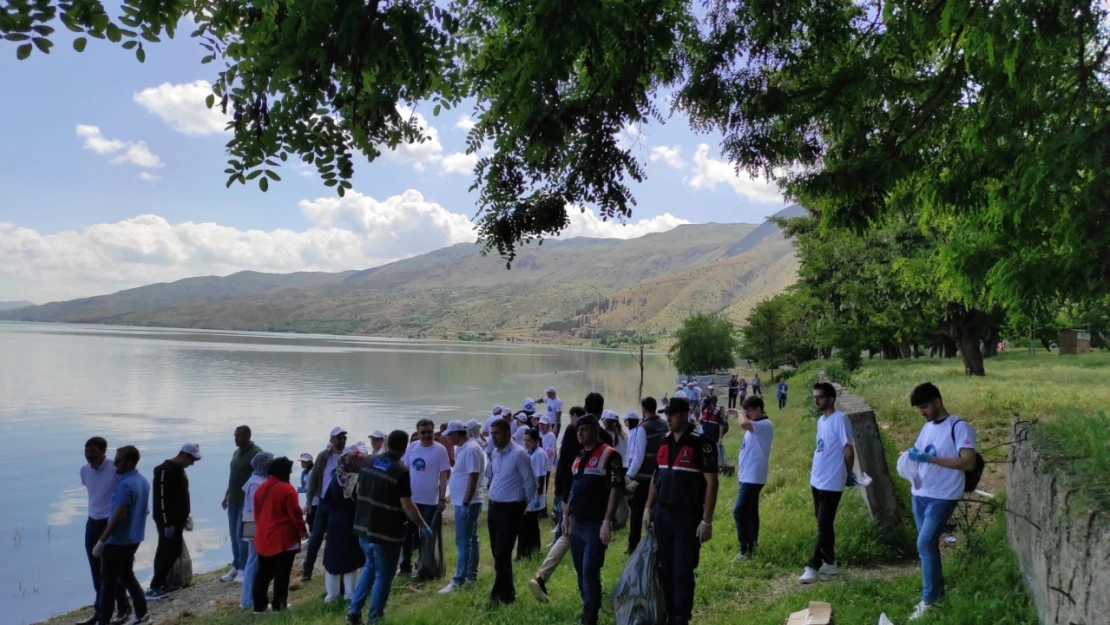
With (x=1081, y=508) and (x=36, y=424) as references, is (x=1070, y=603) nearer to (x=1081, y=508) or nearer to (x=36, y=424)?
(x=1081, y=508)

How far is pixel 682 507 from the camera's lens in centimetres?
519

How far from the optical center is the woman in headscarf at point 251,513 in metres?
7.31

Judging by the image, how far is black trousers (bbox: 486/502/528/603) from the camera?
657 cm

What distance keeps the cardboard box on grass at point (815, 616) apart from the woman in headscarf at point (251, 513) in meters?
4.98

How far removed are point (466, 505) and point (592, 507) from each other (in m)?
2.16

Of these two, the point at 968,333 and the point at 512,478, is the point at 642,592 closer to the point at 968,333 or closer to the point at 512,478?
the point at 512,478

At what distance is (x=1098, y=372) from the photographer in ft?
62.7

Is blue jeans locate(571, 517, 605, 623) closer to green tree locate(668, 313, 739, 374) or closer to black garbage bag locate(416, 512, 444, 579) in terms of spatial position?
black garbage bag locate(416, 512, 444, 579)

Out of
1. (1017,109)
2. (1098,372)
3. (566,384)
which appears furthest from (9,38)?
(566,384)

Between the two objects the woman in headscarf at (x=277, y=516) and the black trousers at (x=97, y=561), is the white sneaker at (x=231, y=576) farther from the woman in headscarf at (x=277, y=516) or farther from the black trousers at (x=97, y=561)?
the woman in headscarf at (x=277, y=516)

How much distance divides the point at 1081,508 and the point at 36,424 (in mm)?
37432

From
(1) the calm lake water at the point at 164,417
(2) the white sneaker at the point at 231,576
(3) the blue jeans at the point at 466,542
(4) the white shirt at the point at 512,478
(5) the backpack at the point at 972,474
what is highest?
(5) the backpack at the point at 972,474

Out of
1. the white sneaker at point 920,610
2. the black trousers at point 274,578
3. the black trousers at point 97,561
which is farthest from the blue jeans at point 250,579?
the white sneaker at point 920,610

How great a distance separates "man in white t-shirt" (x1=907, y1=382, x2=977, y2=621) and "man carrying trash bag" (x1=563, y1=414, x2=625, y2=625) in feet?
7.19
